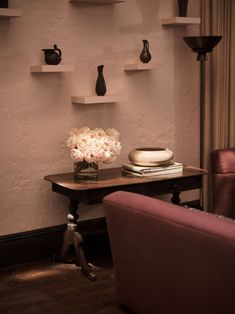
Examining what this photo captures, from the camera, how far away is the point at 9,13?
3.78 meters

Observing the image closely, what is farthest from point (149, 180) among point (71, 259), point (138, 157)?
point (71, 259)

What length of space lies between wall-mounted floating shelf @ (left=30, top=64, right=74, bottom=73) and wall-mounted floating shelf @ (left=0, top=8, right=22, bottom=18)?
0.40m

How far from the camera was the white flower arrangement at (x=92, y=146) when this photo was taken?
156 inches

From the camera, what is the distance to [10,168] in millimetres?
4141

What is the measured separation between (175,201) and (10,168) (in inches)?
51.3

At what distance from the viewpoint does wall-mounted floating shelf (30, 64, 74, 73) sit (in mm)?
4004

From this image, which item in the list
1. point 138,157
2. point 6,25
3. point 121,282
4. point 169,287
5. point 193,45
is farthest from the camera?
point 193,45

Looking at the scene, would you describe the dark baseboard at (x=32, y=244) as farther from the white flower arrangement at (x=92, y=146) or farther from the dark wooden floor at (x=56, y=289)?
the white flower arrangement at (x=92, y=146)

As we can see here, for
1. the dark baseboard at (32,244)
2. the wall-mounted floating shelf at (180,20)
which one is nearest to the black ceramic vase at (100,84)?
the wall-mounted floating shelf at (180,20)

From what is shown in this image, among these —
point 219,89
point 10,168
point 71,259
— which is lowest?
point 71,259

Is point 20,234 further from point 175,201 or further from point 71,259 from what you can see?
point 175,201

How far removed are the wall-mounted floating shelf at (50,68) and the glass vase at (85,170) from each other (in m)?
0.67

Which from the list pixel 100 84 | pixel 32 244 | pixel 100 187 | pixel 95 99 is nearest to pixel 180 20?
pixel 100 84

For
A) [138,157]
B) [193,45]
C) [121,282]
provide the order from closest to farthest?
[121,282] → [138,157] → [193,45]
